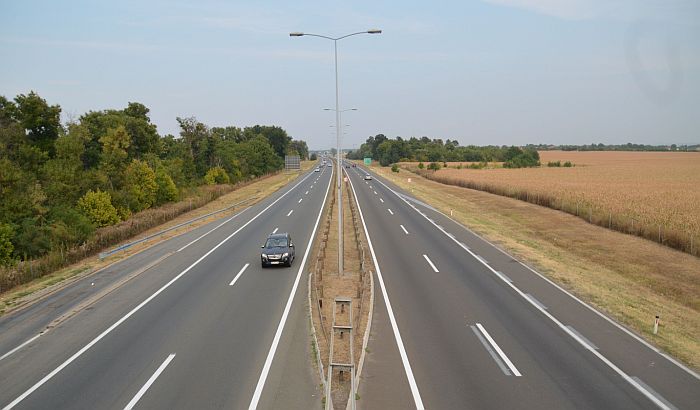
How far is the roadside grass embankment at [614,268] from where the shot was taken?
14961 mm

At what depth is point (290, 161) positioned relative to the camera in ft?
370

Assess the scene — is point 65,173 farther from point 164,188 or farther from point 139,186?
point 164,188

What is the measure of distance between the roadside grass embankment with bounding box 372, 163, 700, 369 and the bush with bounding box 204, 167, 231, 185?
38.8 meters

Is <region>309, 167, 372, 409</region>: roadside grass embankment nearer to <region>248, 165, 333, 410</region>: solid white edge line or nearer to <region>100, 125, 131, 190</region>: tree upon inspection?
<region>248, 165, 333, 410</region>: solid white edge line

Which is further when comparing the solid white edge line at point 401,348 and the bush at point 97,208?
the bush at point 97,208

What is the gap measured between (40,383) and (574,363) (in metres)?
12.9

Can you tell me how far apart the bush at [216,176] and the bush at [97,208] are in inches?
1219

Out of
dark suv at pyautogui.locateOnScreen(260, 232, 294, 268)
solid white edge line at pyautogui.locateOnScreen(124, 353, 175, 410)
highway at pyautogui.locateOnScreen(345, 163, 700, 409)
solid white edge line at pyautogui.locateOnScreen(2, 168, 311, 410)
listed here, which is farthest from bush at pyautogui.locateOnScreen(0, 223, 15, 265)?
highway at pyautogui.locateOnScreen(345, 163, 700, 409)

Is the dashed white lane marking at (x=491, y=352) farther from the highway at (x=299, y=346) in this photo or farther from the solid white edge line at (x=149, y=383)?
the solid white edge line at (x=149, y=383)

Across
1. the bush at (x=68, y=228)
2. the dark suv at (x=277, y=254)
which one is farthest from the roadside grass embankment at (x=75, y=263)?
the dark suv at (x=277, y=254)

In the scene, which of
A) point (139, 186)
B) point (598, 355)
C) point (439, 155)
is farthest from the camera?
point (439, 155)

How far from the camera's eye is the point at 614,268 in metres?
23.8

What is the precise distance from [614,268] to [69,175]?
36.7 meters

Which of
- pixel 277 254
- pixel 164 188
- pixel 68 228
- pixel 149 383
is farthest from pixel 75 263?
pixel 164 188
